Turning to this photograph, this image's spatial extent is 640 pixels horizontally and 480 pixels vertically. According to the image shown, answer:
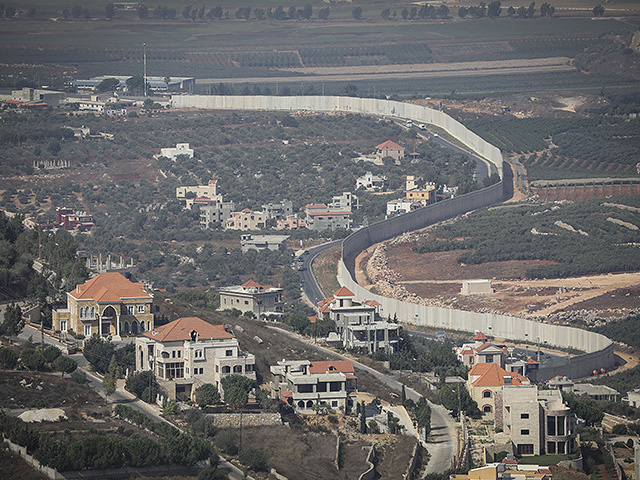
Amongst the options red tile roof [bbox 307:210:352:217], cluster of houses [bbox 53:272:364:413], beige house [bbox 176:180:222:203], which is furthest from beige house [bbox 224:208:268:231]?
cluster of houses [bbox 53:272:364:413]

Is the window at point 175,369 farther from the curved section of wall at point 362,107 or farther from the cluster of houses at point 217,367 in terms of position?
the curved section of wall at point 362,107

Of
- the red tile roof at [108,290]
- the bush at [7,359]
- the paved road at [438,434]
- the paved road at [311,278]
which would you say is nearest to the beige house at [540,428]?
the paved road at [438,434]

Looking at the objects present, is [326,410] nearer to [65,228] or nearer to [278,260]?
[278,260]

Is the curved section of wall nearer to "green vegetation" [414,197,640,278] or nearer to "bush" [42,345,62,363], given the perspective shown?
"green vegetation" [414,197,640,278]

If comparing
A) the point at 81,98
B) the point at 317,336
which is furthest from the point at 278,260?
the point at 81,98

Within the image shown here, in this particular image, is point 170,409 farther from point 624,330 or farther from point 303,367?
point 624,330

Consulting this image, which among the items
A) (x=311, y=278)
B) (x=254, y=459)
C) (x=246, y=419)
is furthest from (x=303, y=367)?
(x=311, y=278)
